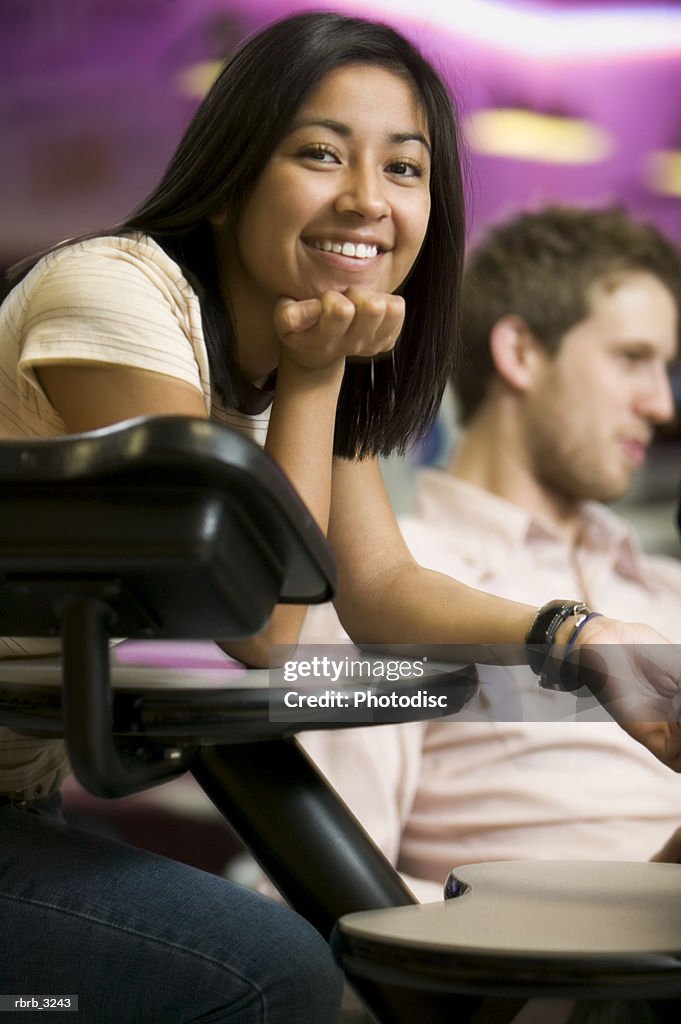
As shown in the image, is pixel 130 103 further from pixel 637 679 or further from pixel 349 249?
pixel 637 679

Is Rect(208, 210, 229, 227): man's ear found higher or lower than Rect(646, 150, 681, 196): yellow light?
higher

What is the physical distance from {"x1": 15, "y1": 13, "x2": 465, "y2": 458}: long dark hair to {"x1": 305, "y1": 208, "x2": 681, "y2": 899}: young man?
33cm

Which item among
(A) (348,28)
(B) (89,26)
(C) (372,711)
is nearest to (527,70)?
(B) (89,26)

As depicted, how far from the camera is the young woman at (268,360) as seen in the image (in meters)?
0.75

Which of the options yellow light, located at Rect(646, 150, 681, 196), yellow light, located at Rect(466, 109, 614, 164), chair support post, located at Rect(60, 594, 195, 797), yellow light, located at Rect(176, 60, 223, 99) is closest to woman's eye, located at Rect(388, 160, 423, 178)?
chair support post, located at Rect(60, 594, 195, 797)

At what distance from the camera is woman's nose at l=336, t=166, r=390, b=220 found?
90cm

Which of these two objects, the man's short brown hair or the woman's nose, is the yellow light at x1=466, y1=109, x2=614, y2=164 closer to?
the man's short brown hair

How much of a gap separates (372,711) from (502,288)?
3.34 feet

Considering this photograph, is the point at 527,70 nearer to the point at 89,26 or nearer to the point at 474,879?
the point at 89,26

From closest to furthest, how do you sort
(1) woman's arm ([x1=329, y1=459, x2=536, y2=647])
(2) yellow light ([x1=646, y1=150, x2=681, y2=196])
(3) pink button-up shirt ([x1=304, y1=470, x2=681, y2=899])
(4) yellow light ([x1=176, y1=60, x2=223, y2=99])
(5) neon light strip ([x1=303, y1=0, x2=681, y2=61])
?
(1) woman's arm ([x1=329, y1=459, x2=536, y2=647]), (3) pink button-up shirt ([x1=304, y1=470, x2=681, y2=899]), (5) neon light strip ([x1=303, y1=0, x2=681, y2=61]), (4) yellow light ([x1=176, y1=60, x2=223, y2=99]), (2) yellow light ([x1=646, y1=150, x2=681, y2=196])

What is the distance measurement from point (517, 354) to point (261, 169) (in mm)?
750

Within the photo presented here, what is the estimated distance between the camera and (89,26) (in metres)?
2.06

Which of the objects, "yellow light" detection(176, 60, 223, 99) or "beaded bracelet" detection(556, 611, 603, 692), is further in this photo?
"yellow light" detection(176, 60, 223, 99)

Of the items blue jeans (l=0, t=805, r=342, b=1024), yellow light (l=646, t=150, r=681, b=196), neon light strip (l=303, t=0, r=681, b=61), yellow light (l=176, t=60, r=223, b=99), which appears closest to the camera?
blue jeans (l=0, t=805, r=342, b=1024)
